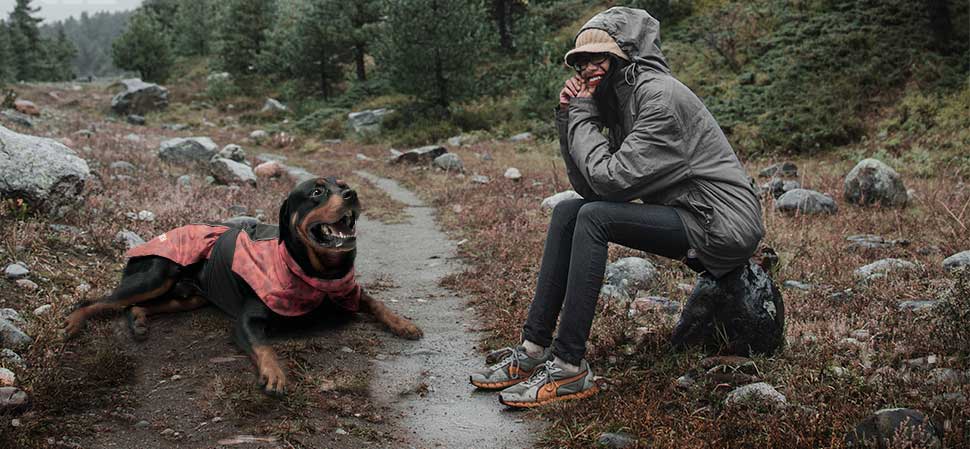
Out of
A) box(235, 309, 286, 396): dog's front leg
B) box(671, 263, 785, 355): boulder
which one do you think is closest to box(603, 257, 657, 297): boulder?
box(671, 263, 785, 355): boulder

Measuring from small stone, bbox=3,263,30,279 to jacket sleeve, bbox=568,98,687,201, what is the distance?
424 centimetres

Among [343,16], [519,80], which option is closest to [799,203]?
[519,80]

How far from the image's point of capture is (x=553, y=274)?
12.8 feet

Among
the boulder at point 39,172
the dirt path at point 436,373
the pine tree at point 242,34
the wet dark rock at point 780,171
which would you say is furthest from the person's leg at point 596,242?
the pine tree at point 242,34

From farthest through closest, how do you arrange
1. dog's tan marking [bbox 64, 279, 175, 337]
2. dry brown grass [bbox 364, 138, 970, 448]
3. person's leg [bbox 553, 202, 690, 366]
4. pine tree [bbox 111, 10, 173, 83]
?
1. pine tree [bbox 111, 10, 173, 83]
2. dog's tan marking [bbox 64, 279, 175, 337]
3. person's leg [bbox 553, 202, 690, 366]
4. dry brown grass [bbox 364, 138, 970, 448]

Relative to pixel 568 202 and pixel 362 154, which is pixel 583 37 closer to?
pixel 568 202

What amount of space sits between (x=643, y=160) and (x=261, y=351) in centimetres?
248

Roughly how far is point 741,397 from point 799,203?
5430 millimetres

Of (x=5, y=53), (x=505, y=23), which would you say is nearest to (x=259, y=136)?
(x=505, y=23)

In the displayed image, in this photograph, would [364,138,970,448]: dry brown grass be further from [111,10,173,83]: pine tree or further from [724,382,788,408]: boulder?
[111,10,173,83]: pine tree

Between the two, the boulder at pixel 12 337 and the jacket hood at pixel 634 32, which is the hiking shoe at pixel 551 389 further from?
the boulder at pixel 12 337

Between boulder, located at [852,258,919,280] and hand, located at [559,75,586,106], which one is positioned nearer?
hand, located at [559,75,586,106]

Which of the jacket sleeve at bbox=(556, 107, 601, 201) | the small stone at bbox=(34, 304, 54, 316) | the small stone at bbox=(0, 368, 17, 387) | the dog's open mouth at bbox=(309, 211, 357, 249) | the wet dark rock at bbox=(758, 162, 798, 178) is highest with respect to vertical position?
the jacket sleeve at bbox=(556, 107, 601, 201)

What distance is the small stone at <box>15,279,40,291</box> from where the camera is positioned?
4.79 metres
